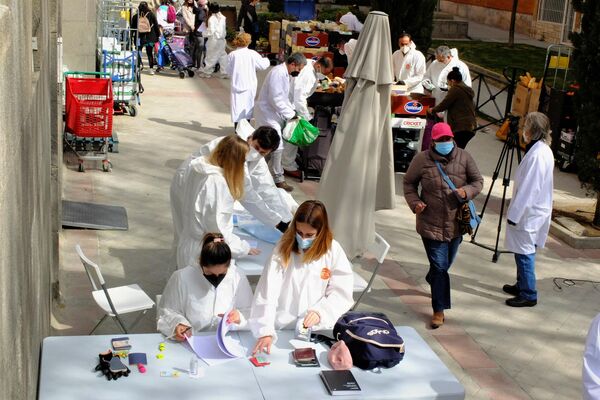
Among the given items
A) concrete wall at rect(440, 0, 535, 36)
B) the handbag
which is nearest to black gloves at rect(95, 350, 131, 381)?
the handbag

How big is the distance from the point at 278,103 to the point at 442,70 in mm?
4102

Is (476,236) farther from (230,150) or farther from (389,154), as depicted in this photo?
(230,150)

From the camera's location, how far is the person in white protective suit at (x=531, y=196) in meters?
8.69

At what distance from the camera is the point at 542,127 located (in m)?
8.71

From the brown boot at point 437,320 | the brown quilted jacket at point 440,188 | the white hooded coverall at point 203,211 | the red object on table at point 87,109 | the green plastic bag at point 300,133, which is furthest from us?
the green plastic bag at point 300,133

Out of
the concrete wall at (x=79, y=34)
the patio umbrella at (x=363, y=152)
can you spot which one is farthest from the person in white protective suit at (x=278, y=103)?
the concrete wall at (x=79, y=34)

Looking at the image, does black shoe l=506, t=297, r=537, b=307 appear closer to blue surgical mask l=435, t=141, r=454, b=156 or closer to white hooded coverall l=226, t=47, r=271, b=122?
blue surgical mask l=435, t=141, r=454, b=156

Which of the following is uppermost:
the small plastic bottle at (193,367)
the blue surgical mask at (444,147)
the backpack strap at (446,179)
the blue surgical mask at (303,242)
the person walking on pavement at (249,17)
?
the person walking on pavement at (249,17)

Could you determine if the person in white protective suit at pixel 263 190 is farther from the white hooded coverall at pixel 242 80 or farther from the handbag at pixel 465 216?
the white hooded coverall at pixel 242 80

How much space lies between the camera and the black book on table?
5.39 metres

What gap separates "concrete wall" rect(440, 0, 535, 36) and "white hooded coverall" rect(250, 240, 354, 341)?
1273 inches

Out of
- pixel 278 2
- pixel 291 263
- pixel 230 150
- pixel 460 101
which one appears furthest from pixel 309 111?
pixel 278 2

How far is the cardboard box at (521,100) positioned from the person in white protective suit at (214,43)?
8.14m

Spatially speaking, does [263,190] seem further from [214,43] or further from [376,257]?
[214,43]
